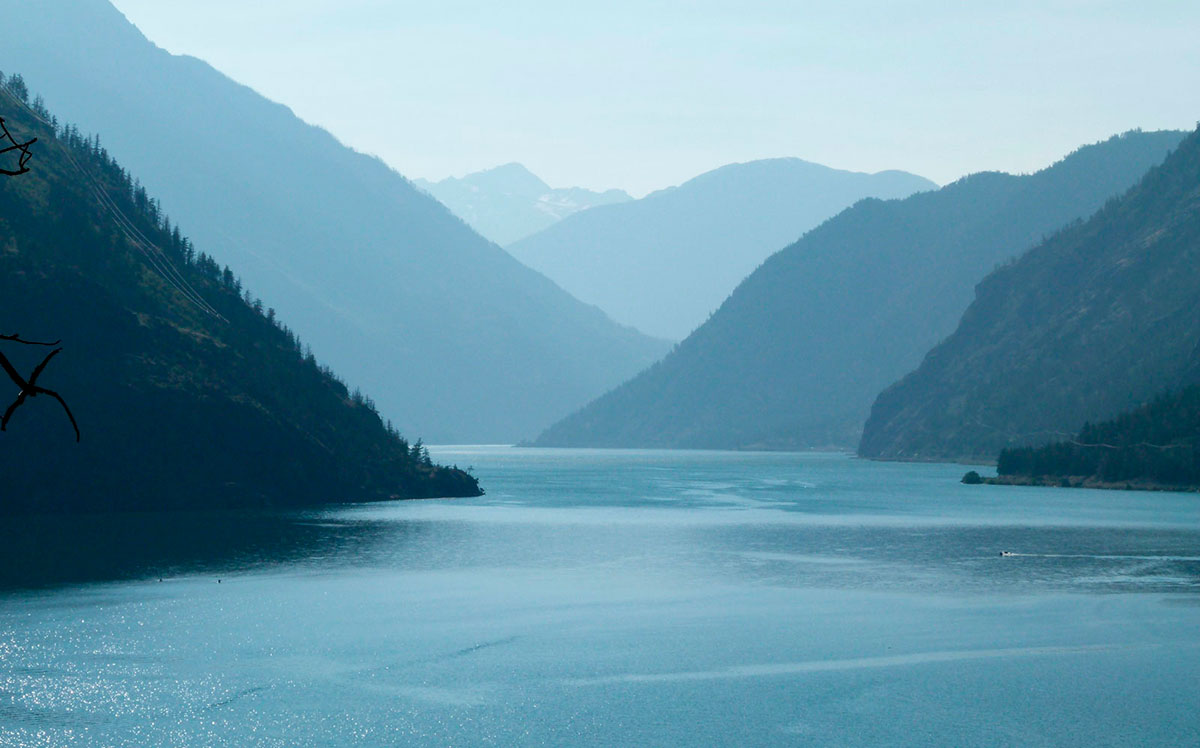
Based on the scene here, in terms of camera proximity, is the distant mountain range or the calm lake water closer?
the calm lake water

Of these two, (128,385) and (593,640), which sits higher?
(128,385)

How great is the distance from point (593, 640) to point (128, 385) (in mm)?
109499

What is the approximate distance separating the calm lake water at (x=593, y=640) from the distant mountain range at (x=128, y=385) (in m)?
25.8

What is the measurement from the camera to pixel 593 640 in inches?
2933

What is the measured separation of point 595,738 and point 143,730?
1825cm

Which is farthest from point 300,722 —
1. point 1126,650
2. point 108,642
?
point 1126,650

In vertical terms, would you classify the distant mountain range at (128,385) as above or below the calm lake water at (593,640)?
above

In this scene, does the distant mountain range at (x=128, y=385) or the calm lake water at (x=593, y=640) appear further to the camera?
the distant mountain range at (x=128, y=385)

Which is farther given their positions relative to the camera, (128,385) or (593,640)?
(128,385)

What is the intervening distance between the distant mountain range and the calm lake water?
2582 cm

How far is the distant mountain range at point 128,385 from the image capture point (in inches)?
6270

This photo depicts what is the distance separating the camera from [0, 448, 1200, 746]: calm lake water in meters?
54.2

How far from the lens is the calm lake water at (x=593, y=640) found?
54188 millimetres

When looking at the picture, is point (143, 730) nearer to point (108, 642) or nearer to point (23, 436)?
point (108, 642)
